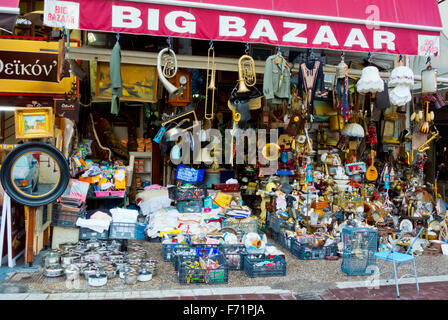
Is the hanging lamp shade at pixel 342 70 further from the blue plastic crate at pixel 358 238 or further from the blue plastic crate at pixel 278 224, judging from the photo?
the blue plastic crate at pixel 278 224

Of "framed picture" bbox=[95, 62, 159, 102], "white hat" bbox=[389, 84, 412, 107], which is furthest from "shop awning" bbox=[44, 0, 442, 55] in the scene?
"framed picture" bbox=[95, 62, 159, 102]

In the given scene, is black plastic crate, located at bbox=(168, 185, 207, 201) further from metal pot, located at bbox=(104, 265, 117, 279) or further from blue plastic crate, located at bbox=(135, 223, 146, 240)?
metal pot, located at bbox=(104, 265, 117, 279)

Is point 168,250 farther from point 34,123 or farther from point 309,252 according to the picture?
point 34,123

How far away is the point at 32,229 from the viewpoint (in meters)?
6.58

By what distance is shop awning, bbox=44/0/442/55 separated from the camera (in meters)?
6.52

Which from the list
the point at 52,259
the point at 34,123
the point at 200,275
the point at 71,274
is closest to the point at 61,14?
the point at 34,123

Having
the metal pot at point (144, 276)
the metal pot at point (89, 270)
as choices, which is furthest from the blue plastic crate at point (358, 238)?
the metal pot at point (89, 270)

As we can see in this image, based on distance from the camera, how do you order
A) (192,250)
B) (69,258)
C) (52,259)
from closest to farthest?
1. (52,259)
2. (69,258)
3. (192,250)

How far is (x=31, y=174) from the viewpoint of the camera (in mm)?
6980

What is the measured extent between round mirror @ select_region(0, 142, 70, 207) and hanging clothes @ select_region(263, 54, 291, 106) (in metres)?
4.01

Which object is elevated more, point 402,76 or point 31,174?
point 402,76

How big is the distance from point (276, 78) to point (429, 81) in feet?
11.9

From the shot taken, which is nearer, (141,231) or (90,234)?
(90,234)

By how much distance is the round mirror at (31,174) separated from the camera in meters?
6.39
